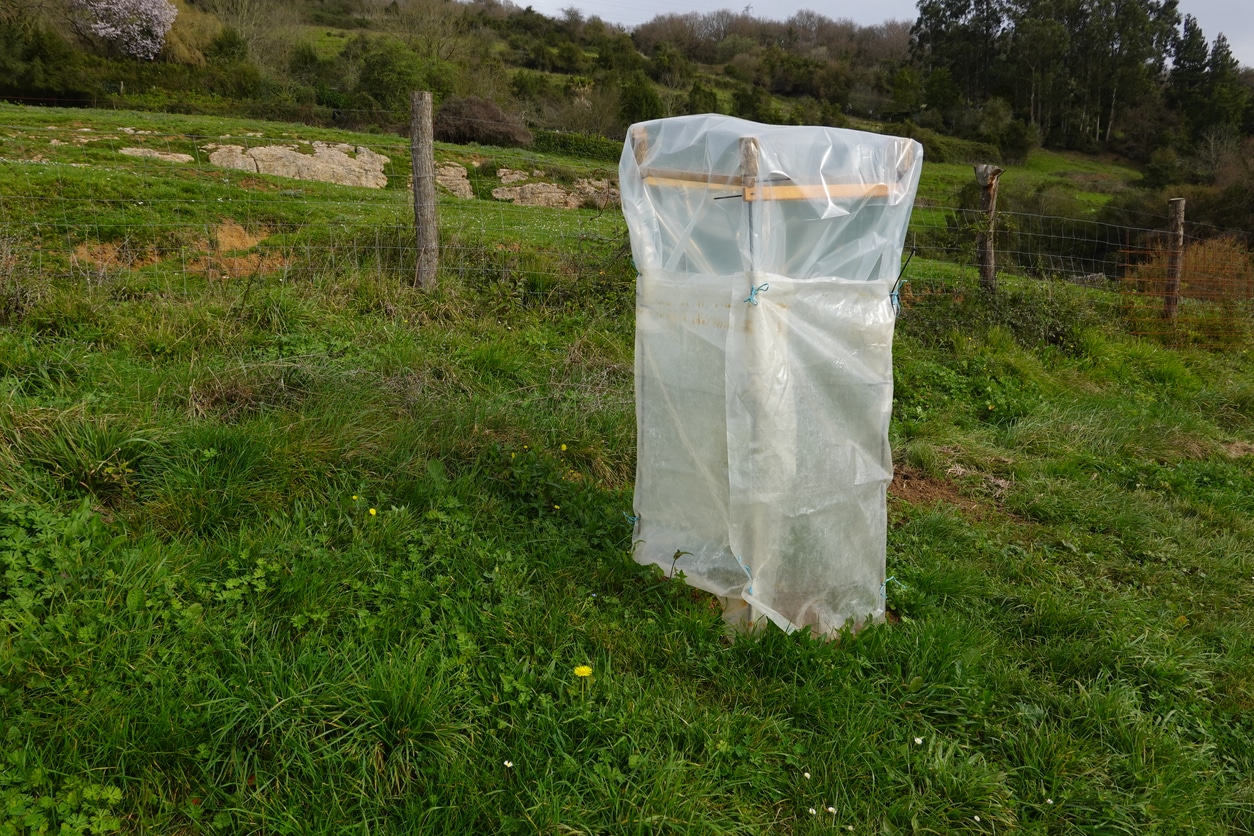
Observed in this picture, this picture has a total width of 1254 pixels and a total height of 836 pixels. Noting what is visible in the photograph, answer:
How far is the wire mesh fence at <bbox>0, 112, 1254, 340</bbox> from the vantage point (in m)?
5.95

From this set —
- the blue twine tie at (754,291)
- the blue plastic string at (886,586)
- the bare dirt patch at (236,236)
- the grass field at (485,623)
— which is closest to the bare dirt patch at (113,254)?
the bare dirt patch at (236,236)

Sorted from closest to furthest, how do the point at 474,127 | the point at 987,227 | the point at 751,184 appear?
the point at 751,184 < the point at 987,227 < the point at 474,127

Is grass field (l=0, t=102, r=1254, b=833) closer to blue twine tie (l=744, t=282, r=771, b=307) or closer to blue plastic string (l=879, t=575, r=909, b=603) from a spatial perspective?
blue plastic string (l=879, t=575, r=909, b=603)

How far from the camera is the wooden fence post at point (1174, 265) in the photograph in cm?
852

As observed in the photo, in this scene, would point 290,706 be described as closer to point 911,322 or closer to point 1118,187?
point 911,322

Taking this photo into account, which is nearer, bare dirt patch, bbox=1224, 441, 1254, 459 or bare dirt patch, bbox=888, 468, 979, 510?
bare dirt patch, bbox=888, 468, 979, 510

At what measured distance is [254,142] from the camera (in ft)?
50.0

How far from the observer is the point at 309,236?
22.7 ft

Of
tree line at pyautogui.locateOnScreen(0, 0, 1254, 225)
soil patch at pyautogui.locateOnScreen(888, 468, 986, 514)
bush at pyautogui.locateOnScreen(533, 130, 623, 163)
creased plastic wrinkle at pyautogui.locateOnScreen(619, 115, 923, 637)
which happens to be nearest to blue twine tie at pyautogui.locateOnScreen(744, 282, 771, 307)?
creased plastic wrinkle at pyautogui.locateOnScreen(619, 115, 923, 637)

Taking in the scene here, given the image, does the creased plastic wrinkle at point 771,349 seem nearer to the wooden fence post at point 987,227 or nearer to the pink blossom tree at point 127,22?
the wooden fence post at point 987,227

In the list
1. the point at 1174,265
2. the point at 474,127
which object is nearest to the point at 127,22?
the point at 474,127

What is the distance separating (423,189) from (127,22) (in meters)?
27.9

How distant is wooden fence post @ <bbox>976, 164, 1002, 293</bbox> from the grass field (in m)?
3.14

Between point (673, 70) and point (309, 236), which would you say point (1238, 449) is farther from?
point (673, 70)
